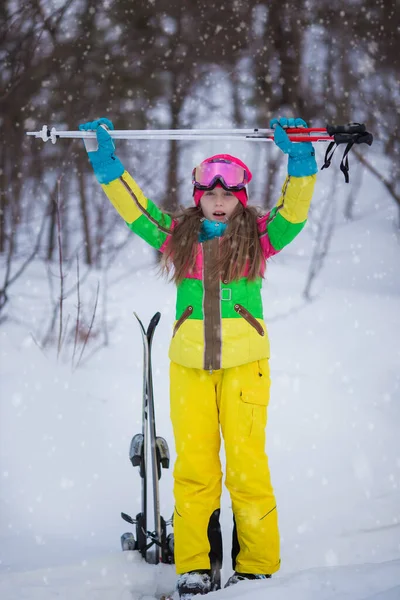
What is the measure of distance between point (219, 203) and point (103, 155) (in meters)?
0.61

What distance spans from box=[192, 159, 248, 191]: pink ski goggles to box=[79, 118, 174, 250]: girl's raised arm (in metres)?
0.28

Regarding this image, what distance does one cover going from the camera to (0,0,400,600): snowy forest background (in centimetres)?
395

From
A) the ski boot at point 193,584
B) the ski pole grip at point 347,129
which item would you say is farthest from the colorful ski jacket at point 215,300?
the ski boot at point 193,584

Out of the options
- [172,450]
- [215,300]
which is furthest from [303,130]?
[172,450]

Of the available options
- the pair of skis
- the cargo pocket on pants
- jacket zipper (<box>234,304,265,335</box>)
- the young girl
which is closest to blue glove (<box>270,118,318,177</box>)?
the young girl

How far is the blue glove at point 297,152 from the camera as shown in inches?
105

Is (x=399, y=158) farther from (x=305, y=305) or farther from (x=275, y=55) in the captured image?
(x=305, y=305)

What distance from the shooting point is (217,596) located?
2.36m

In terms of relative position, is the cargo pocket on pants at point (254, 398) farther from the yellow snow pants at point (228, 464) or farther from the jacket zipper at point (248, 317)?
the jacket zipper at point (248, 317)

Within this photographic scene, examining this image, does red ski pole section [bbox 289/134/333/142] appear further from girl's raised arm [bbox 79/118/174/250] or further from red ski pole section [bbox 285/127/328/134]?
girl's raised arm [bbox 79/118/174/250]

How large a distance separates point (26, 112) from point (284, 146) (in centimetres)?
618

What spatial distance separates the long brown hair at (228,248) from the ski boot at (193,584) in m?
1.38

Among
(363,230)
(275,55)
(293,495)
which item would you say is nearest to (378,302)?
(363,230)

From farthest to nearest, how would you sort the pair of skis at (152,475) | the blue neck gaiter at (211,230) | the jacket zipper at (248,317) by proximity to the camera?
1. the pair of skis at (152,475)
2. the blue neck gaiter at (211,230)
3. the jacket zipper at (248,317)
